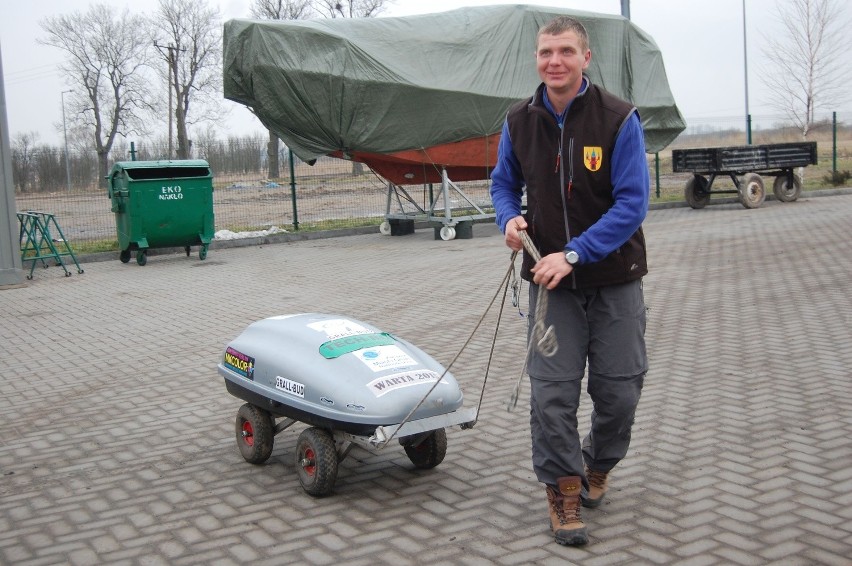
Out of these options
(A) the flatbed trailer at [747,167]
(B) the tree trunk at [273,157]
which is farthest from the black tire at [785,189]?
(B) the tree trunk at [273,157]

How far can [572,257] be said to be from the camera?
383cm

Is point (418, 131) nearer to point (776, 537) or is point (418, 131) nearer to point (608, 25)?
point (608, 25)

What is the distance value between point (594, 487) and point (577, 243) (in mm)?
1221

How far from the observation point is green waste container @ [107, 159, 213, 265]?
15.3m

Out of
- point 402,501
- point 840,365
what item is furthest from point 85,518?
point 840,365

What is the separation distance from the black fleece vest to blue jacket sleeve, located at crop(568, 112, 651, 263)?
0.15 ft

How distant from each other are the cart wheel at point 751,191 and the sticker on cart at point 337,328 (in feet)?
57.2

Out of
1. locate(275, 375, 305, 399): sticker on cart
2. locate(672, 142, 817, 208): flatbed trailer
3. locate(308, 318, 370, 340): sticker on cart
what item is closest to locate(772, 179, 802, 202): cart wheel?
locate(672, 142, 817, 208): flatbed trailer

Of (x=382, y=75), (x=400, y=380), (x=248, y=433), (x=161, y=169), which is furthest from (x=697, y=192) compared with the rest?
(x=400, y=380)

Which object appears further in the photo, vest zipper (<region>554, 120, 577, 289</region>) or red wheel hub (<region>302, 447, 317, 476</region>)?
red wheel hub (<region>302, 447, 317, 476</region>)

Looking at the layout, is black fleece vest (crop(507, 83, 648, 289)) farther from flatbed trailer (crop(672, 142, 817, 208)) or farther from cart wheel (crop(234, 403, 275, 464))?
flatbed trailer (crop(672, 142, 817, 208))

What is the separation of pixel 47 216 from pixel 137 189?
4.67 feet

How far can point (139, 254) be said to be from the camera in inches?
622

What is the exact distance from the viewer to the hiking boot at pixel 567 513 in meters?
3.96
